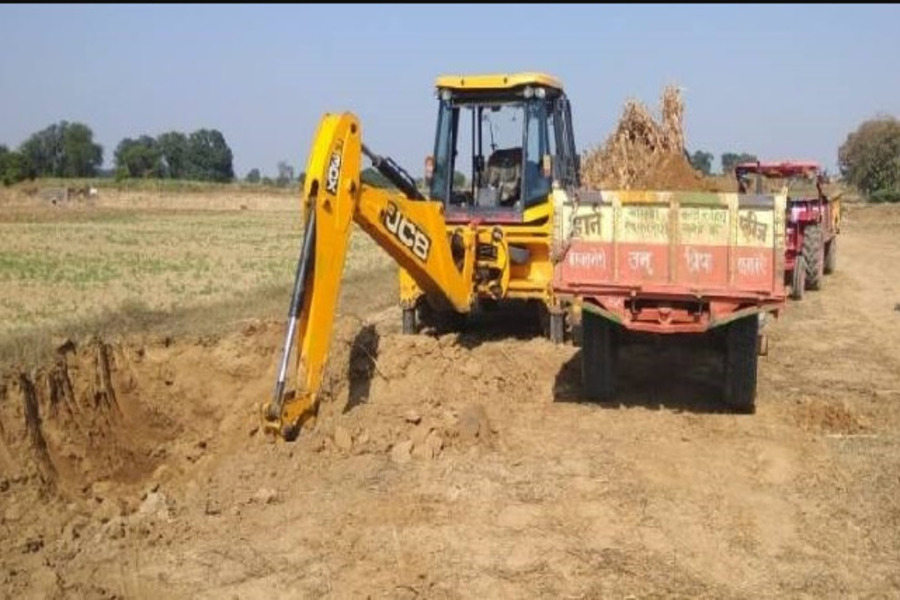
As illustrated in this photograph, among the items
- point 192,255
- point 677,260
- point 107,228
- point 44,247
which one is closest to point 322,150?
point 677,260

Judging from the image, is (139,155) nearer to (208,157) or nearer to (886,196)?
(208,157)

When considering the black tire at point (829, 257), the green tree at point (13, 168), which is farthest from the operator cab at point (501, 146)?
the green tree at point (13, 168)

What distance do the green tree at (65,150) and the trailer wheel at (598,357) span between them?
116m

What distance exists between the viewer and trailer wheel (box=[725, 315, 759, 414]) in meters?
8.02

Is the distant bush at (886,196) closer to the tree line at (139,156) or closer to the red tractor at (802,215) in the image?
the red tractor at (802,215)

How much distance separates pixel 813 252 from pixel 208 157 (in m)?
105

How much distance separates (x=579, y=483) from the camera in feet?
21.8

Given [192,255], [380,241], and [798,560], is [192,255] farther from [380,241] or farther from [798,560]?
[798,560]

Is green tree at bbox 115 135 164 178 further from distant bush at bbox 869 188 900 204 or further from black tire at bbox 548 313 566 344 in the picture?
black tire at bbox 548 313 566 344

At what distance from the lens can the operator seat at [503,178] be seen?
1052 cm

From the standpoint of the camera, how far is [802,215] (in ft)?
53.0

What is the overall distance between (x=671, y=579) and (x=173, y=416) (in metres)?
5.12

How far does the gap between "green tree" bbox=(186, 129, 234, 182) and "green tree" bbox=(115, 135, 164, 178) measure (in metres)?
3.44

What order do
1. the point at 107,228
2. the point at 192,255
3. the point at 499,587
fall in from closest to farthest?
the point at 499,587
the point at 192,255
the point at 107,228
